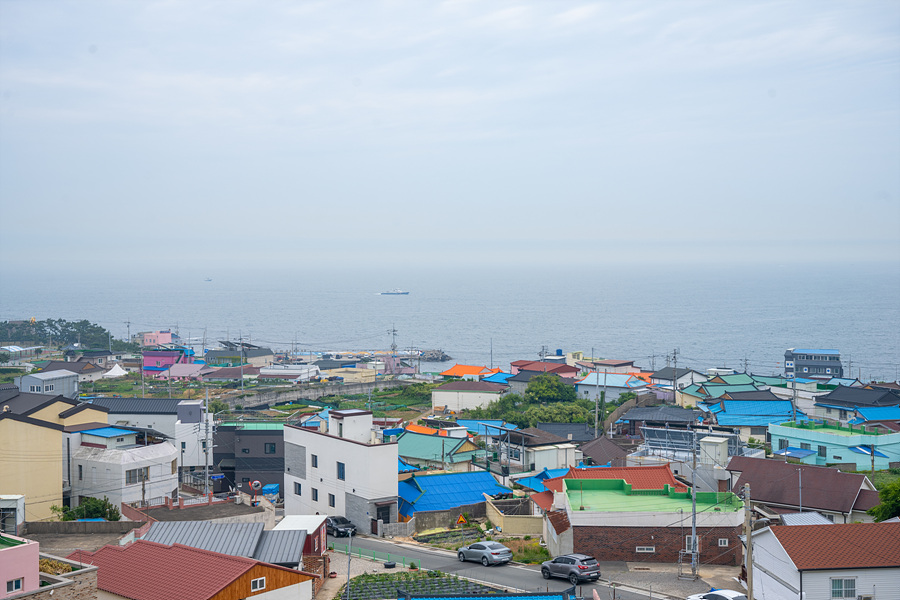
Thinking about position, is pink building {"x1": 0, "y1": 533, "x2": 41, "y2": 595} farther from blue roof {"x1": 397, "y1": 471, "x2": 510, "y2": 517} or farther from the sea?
the sea

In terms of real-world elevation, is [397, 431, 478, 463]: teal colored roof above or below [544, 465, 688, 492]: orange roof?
below

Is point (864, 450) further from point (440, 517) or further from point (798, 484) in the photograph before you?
point (440, 517)

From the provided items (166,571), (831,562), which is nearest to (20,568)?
(166,571)

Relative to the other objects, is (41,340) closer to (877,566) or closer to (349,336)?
(349,336)

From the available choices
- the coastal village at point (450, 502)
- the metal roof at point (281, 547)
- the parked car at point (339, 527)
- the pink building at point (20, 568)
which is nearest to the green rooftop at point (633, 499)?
the coastal village at point (450, 502)

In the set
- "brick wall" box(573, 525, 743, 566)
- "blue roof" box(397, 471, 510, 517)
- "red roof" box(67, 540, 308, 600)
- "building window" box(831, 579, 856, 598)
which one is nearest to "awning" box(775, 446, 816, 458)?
"blue roof" box(397, 471, 510, 517)

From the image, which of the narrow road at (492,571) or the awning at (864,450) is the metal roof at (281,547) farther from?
the awning at (864,450)
